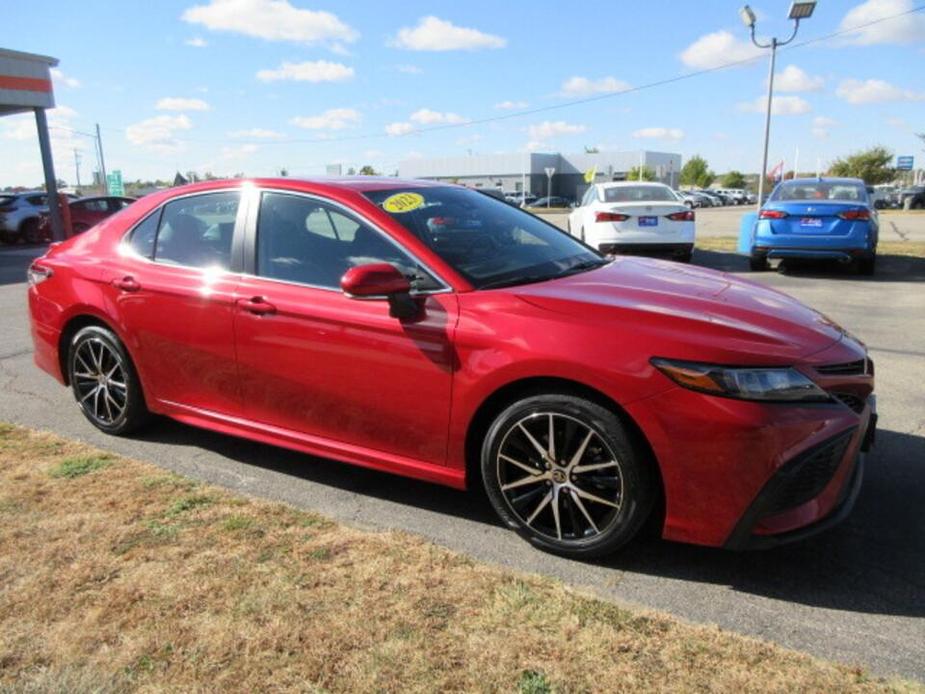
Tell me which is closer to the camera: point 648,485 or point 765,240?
point 648,485

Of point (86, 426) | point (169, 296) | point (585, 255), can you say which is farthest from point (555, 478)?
point (86, 426)

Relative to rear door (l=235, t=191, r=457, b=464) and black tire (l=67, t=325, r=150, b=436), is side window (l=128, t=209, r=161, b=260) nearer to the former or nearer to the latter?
black tire (l=67, t=325, r=150, b=436)

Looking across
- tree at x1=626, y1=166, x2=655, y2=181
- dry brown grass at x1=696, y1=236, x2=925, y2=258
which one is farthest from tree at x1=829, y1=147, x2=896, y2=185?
dry brown grass at x1=696, y1=236, x2=925, y2=258

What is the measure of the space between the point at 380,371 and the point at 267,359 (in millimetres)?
686

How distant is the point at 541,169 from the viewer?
85250mm

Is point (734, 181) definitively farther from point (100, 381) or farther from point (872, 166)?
point (100, 381)

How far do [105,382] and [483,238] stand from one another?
2487mm

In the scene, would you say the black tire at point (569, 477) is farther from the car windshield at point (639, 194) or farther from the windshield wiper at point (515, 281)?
the car windshield at point (639, 194)

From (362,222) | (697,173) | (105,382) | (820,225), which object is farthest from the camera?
(697,173)

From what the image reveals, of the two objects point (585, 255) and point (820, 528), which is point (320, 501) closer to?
point (585, 255)

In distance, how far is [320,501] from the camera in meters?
3.59

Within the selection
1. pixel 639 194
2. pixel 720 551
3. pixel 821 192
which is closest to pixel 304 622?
pixel 720 551

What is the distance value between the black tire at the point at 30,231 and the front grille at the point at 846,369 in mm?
24863

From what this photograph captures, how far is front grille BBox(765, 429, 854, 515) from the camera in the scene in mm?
2605
